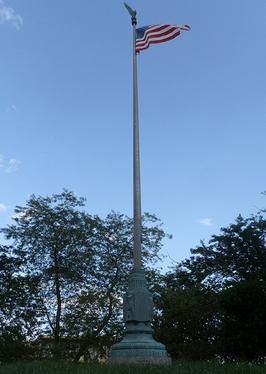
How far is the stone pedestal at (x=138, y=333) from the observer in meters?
12.9

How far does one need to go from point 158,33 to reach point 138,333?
10431mm

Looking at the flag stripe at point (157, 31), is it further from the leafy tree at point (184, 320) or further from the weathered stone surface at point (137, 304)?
the leafy tree at point (184, 320)

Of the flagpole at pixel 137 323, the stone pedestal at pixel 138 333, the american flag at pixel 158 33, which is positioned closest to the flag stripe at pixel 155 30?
the american flag at pixel 158 33

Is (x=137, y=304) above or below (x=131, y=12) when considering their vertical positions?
below

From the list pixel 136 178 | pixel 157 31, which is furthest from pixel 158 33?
pixel 136 178

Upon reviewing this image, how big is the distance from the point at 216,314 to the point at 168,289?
3327 millimetres

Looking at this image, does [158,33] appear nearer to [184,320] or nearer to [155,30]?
[155,30]

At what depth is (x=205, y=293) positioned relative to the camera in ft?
111

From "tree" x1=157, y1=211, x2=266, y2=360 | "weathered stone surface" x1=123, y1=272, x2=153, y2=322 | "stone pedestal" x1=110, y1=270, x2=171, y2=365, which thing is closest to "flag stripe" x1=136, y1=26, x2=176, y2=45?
"stone pedestal" x1=110, y1=270, x2=171, y2=365

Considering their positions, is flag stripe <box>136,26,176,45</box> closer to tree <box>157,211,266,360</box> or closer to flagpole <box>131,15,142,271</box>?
flagpole <box>131,15,142,271</box>

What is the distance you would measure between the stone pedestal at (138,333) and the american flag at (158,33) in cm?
836

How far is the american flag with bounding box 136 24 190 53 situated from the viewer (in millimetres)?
17938

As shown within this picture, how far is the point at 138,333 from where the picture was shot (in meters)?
13.7

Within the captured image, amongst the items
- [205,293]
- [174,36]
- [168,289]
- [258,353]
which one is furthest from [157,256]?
[174,36]
